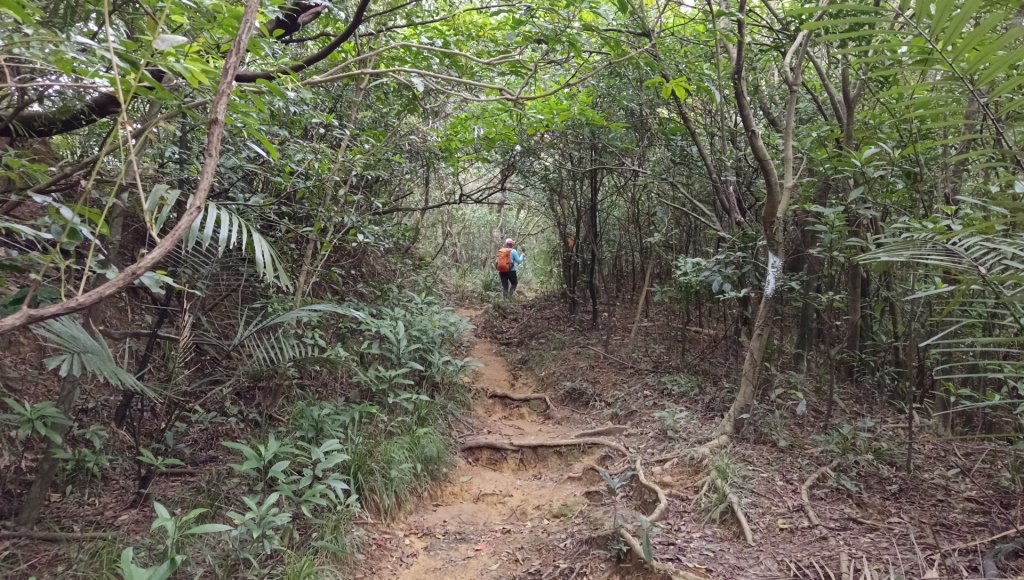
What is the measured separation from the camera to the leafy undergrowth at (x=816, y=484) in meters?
2.62

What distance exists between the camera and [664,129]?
234 inches

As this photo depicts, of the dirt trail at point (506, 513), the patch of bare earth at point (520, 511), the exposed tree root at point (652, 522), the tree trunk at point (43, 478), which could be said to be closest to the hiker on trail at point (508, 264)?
the patch of bare earth at point (520, 511)

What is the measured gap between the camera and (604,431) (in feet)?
17.0

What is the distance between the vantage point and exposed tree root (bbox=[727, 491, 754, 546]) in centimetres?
299

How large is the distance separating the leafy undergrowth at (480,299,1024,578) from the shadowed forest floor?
0.01m

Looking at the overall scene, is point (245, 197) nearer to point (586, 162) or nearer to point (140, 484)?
point (140, 484)

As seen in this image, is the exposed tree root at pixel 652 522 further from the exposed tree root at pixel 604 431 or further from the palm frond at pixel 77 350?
the palm frond at pixel 77 350

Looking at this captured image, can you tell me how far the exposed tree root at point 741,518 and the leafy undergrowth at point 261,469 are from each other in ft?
7.86

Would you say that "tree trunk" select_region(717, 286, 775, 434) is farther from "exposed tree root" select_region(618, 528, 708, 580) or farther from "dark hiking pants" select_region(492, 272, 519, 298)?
"dark hiking pants" select_region(492, 272, 519, 298)

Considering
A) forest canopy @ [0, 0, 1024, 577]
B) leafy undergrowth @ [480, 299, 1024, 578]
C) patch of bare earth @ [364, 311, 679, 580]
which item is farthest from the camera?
patch of bare earth @ [364, 311, 679, 580]

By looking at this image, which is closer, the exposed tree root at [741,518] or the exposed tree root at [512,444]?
the exposed tree root at [741,518]

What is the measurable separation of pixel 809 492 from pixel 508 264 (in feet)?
25.6

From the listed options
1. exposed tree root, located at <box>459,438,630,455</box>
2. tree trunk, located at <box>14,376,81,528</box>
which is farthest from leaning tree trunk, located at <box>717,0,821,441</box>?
tree trunk, located at <box>14,376,81,528</box>

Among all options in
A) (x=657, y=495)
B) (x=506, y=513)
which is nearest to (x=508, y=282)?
(x=506, y=513)
